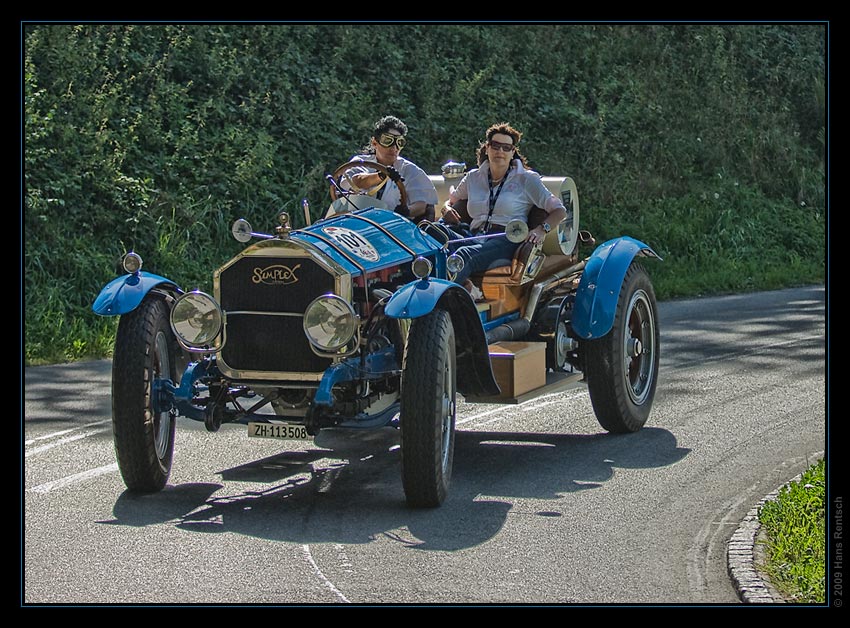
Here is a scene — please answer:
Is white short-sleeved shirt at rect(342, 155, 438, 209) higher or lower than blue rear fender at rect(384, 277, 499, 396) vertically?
higher

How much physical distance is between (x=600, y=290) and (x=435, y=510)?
2.36 metres

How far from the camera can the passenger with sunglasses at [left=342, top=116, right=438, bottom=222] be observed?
8781 millimetres

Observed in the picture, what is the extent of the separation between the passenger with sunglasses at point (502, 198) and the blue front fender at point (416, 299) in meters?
1.66

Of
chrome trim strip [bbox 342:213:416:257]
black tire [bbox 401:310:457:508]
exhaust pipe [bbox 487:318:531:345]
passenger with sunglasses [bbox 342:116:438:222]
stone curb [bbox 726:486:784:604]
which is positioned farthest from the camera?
passenger with sunglasses [bbox 342:116:438:222]

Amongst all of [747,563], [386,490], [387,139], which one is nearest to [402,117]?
[387,139]

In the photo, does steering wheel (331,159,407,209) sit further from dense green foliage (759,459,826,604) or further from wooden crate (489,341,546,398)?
dense green foliage (759,459,826,604)

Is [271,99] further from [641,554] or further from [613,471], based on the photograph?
[641,554]

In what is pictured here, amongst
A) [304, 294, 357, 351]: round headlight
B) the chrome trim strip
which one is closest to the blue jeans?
the chrome trim strip

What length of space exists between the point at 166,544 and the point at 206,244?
897cm

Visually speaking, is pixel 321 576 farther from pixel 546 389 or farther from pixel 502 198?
pixel 502 198

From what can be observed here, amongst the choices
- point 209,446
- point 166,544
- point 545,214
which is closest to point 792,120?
point 545,214

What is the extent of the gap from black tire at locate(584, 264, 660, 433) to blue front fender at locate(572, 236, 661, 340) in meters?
0.10

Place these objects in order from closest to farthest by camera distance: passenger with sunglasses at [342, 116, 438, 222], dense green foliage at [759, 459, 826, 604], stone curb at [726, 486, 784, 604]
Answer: stone curb at [726, 486, 784, 604], dense green foliage at [759, 459, 826, 604], passenger with sunglasses at [342, 116, 438, 222]

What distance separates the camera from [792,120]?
77.8ft
